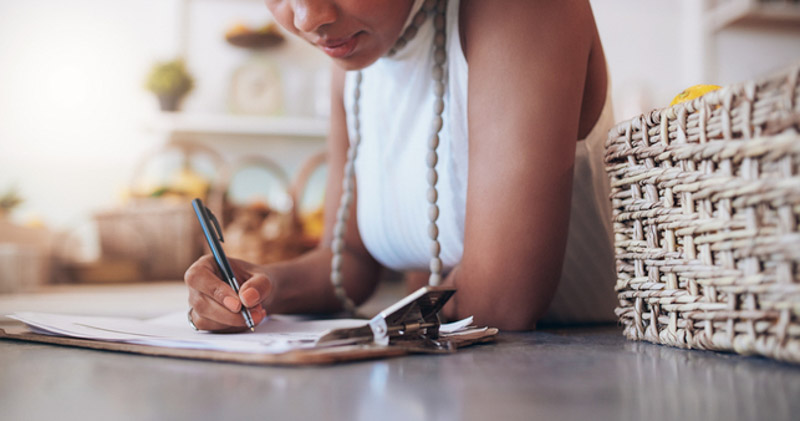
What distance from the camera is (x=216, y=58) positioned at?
113 inches

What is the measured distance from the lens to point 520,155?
2.24 ft

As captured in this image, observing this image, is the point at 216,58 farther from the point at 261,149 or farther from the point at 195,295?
the point at 195,295

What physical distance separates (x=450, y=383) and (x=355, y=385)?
6cm

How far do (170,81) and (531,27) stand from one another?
2174 mm

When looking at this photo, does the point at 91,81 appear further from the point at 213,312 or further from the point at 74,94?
the point at 213,312

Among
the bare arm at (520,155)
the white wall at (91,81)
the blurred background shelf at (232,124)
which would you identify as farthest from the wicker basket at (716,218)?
the white wall at (91,81)

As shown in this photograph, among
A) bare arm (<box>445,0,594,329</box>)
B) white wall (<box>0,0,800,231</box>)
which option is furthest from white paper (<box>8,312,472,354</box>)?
white wall (<box>0,0,800,231</box>)

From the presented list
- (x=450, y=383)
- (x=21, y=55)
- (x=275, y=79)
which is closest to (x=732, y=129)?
(x=450, y=383)

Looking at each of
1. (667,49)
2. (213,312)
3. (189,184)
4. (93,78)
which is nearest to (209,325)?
(213,312)

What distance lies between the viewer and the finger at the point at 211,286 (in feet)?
2.06

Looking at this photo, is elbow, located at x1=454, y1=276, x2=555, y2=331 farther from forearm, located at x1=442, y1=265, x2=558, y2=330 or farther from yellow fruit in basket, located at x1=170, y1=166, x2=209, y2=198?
yellow fruit in basket, located at x1=170, y1=166, x2=209, y2=198

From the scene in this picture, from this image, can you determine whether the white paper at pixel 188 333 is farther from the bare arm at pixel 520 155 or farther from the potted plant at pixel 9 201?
the potted plant at pixel 9 201

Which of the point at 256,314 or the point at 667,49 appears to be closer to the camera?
the point at 256,314

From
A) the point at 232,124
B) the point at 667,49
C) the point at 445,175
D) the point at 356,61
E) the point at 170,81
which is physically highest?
the point at 667,49
